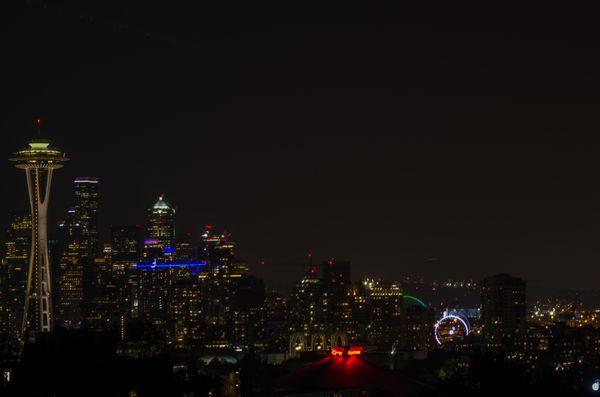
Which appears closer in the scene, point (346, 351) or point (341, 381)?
point (341, 381)

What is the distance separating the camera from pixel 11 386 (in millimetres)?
61969

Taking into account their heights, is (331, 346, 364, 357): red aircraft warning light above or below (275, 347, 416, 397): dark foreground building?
above

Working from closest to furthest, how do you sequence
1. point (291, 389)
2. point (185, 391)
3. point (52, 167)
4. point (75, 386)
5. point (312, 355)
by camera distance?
point (75, 386), point (185, 391), point (291, 389), point (312, 355), point (52, 167)

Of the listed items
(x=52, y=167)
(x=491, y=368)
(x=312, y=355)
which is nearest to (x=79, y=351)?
(x=491, y=368)

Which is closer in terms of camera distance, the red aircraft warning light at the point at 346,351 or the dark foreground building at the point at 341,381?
the dark foreground building at the point at 341,381

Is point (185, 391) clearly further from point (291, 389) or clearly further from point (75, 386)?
point (291, 389)

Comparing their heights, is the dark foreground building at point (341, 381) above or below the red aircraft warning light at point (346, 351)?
below

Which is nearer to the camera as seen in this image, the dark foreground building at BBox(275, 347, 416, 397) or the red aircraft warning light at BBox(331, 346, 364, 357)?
the dark foreground building at BBox(275, 347, 416, 397)

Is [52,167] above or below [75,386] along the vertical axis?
above

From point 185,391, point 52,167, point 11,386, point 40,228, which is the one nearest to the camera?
point 11,386

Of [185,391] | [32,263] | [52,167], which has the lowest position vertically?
[185,391]

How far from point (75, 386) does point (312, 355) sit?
8744 cm

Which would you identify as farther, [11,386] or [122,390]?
[122,390]

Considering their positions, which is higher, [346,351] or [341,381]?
[346,351]
